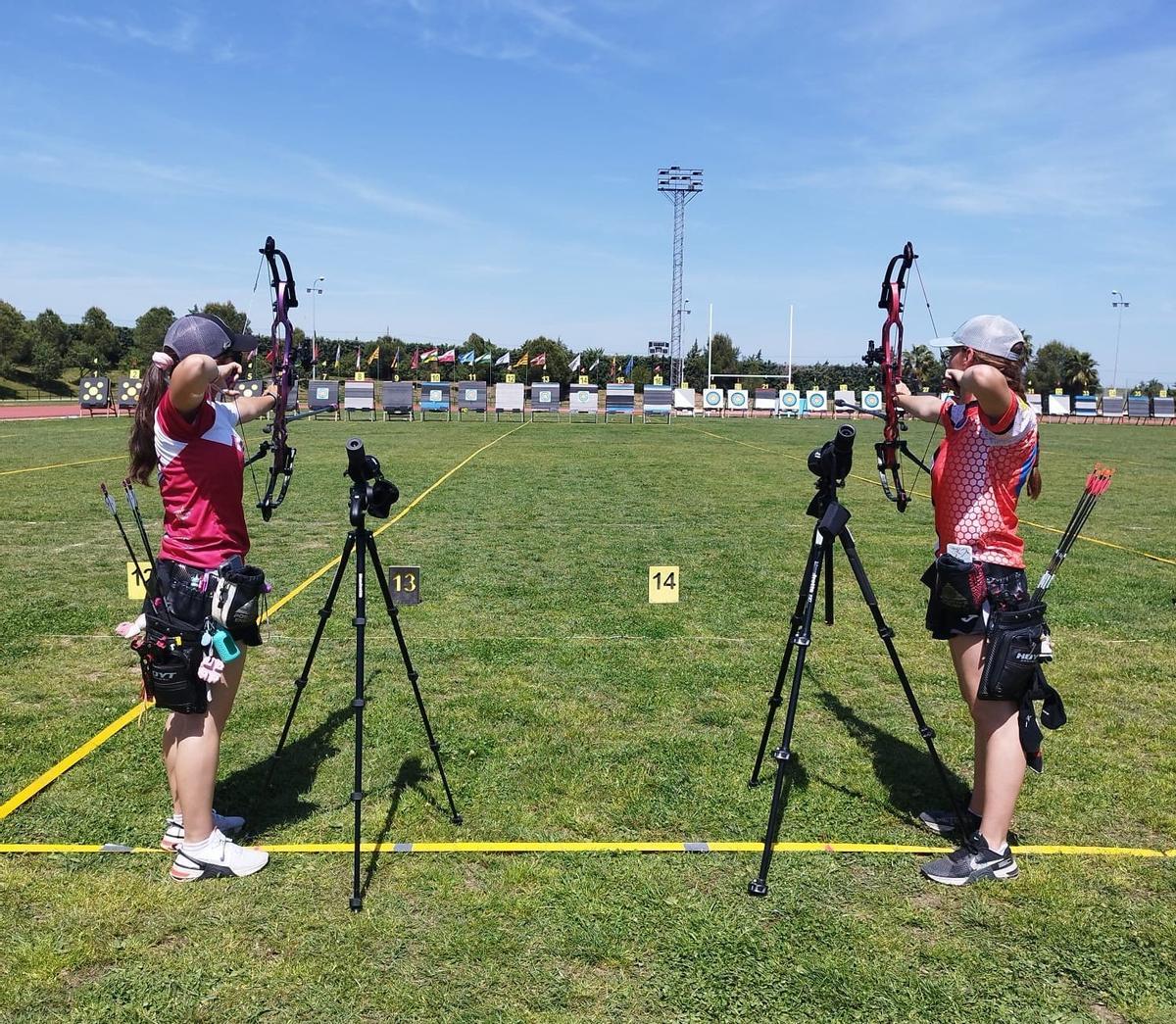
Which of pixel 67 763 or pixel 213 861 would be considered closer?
pixel 213 861

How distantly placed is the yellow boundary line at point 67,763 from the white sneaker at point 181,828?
→ 50 centimetres

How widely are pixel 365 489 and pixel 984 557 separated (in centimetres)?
237

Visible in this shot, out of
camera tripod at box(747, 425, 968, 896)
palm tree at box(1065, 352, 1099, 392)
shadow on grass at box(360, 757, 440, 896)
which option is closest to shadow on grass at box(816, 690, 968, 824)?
camera tripod at box(747, 425, 968, 896)

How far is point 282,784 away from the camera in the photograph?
13.3 feet

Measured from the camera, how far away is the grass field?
269 cm

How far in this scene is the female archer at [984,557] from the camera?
10.5 ft

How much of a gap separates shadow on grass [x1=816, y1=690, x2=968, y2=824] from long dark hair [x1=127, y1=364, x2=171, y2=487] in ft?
11.3

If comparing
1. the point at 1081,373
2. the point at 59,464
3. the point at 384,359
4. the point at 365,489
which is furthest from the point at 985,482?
the point at 1081,373

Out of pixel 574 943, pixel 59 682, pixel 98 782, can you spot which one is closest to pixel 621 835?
pixel 574 943

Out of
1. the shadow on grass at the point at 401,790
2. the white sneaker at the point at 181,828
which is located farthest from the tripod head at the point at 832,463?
the white sneaker at the point at 181,828

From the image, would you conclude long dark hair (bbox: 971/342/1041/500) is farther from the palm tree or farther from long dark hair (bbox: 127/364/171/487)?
the palm tree

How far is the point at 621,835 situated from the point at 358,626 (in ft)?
4.63

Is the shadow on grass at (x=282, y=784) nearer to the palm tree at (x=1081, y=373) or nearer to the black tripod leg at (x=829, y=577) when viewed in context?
the black tripod leg at (x=829, y=577)

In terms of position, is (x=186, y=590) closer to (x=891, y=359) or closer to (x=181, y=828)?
(x=181, y=828)
